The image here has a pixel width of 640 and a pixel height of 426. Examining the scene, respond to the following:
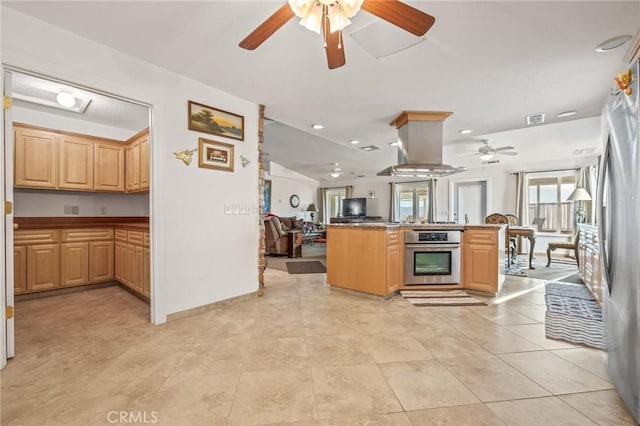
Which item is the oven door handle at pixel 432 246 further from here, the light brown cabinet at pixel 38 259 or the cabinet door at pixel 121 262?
the light brown cabinet at pixel 38 259

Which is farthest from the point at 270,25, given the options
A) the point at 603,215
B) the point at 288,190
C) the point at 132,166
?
the point at 288,190

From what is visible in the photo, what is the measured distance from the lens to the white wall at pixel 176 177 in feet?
6.50

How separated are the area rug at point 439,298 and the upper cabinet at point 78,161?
363 centimetres

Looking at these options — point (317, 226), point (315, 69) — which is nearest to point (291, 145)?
point (317, 226)

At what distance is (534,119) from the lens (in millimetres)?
3838

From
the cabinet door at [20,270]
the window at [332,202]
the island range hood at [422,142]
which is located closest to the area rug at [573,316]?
the island range hood at [422,142]

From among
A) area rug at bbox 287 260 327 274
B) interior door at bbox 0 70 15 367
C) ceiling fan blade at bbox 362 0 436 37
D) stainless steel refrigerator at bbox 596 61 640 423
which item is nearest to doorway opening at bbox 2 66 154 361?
interior door at bbox 0 70 15 367

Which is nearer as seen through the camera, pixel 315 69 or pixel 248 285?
pixel 315 69

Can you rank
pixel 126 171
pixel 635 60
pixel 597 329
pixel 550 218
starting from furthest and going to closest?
pixel 550 218, pixel 126 171, pixel 597 329, pixel 635 60

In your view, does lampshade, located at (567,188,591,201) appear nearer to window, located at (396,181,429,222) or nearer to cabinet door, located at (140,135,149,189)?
window, located at (396,181,429,222)

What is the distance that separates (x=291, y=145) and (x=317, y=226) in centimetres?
410

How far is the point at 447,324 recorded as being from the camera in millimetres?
2570

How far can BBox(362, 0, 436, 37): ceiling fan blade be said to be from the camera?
1327 mm

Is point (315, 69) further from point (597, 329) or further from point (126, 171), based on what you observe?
point (597, 329)
